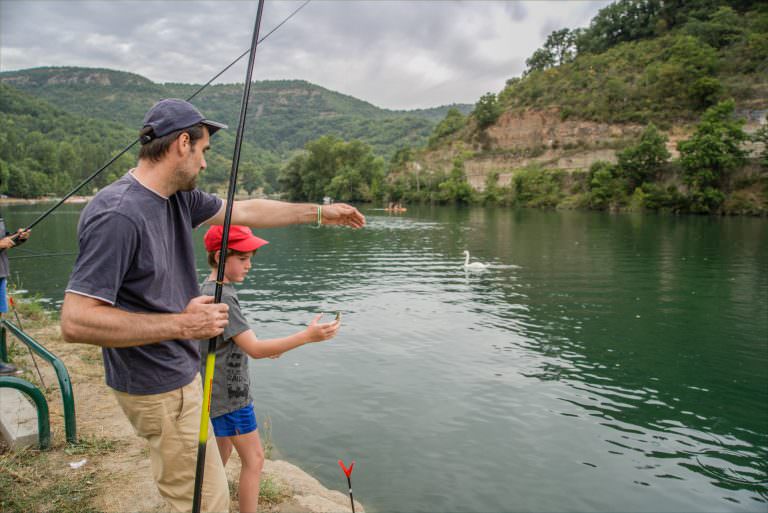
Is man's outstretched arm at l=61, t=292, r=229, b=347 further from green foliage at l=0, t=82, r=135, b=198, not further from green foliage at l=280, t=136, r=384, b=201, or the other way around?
green foliage at l=280, t=136, r=384, b=201

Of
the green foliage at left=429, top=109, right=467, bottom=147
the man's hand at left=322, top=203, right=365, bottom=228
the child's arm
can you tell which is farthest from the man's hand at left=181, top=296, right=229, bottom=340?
the green foliage at left=429, top=109, right=467, bottom=147

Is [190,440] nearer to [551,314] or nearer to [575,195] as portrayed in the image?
[551,314]

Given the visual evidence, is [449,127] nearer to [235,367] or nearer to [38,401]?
[38,401]

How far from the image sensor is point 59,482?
430 centimetres

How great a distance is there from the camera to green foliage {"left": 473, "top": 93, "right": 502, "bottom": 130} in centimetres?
10338

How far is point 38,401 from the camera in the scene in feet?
15.2

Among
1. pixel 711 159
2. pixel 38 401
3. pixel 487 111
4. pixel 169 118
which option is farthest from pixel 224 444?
pixel 487 111

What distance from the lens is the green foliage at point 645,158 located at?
64.8 meters

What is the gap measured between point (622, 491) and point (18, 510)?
6419mm

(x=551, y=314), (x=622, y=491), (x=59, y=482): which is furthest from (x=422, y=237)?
(x=59, y=482)

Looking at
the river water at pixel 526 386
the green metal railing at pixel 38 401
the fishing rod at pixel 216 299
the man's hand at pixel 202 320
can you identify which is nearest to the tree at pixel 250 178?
the river water at pixel 526 386

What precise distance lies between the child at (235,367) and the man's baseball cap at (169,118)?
109cm

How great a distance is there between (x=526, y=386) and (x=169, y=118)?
888 cm

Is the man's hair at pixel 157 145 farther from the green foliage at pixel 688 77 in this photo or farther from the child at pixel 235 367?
the green foliage at pixel 688 77
